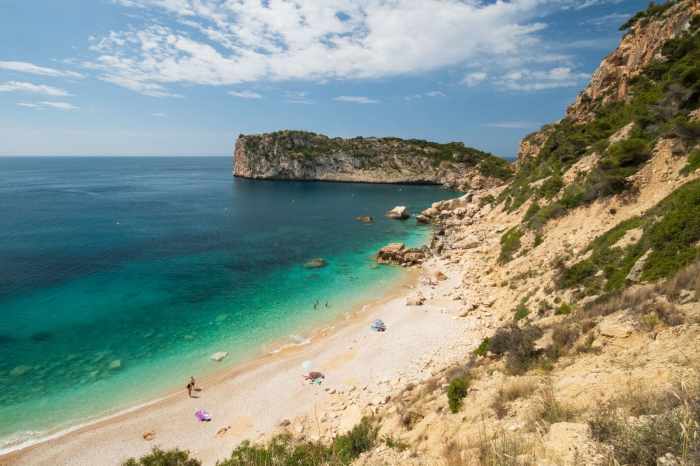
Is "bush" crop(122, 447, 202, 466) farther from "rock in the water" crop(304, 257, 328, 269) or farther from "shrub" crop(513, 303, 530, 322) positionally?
"rock in the water" crop(304, 257, 328, 269)

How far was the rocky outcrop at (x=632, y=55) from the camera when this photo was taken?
1160 inches

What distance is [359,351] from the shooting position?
1920cm

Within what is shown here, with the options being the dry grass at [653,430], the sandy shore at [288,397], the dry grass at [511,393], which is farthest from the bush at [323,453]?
the dry grass at [653,430]

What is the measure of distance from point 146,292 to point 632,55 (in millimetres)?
48877

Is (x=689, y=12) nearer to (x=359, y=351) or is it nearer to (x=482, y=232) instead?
(x=482, y=232)

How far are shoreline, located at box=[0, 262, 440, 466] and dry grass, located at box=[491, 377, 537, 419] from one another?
43.9ft

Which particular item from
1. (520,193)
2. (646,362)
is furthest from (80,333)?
(520,193)

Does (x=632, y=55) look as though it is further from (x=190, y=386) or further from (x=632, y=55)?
(x=190, y=386)

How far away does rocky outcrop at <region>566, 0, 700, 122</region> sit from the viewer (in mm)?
29472

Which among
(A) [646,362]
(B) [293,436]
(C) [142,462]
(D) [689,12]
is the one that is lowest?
(B) [293,436]

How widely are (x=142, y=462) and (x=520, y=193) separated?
1420 inches

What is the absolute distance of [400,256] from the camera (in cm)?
3525

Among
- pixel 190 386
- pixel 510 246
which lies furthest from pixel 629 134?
pixel 190 386

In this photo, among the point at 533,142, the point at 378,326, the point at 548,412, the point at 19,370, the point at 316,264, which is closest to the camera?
the point at 548,412
